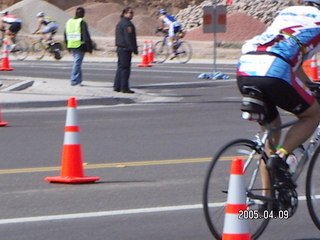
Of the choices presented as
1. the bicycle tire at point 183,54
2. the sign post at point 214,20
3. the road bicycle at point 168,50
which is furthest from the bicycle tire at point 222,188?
the bicycle tire at point 183,54

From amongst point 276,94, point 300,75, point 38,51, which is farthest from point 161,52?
point 276,94

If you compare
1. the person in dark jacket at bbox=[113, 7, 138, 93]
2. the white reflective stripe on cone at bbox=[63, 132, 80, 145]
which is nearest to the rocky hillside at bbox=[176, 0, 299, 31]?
the person in dark jacket at bbox=[113, 7, 138, 93]

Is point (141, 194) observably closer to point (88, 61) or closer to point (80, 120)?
point (80, 120)

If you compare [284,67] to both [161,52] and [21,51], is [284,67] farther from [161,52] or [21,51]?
[21,51]

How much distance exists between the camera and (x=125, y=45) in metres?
20.3

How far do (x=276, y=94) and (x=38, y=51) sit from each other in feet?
100

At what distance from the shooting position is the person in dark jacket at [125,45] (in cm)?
2025

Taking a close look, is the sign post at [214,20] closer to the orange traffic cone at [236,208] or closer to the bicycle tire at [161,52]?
the bicycle tire at [161,52]

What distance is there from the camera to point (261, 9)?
5328 centimetres

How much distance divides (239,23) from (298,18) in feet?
131

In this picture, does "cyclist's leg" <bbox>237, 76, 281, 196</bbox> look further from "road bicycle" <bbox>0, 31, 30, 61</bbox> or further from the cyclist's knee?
"road bicycle" <bbox>0, 31, 30, 61</bbox>

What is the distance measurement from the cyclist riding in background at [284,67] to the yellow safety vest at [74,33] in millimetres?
14207

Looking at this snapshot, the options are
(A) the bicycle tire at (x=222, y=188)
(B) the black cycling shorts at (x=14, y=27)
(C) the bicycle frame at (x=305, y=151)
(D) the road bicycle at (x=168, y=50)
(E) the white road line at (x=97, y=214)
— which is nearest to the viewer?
(A) the bicycle tire at (x=222, y=188)

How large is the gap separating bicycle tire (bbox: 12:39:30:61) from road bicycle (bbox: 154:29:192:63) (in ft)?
16.8
